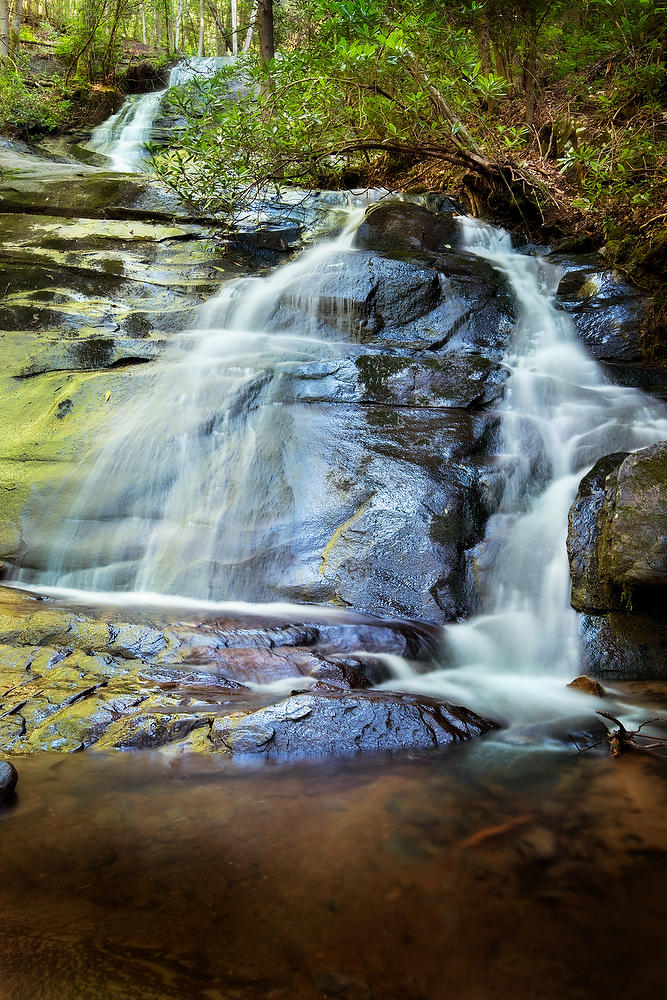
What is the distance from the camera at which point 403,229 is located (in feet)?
30.1

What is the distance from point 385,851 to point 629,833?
1.02m

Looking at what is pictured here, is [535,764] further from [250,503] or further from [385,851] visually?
[250,503]

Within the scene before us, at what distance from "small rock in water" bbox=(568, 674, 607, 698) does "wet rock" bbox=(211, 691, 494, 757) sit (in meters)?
1.01

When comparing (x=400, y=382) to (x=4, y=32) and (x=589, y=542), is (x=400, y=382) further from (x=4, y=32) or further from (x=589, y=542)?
(x=4, y=32)

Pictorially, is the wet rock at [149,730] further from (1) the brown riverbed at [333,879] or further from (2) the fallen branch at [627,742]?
(2) the fallen branch at [627,742]

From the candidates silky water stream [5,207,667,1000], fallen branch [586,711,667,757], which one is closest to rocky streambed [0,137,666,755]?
silky water stream [5,207,667,1000]

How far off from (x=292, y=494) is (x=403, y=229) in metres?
5.17

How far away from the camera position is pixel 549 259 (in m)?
9.16

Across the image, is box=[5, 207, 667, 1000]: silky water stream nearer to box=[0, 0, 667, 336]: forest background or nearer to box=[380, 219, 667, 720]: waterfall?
box=[380, 219, 667, 720]: waterfall

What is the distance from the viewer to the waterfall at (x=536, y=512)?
452cm

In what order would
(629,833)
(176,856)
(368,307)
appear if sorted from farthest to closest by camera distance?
(368,307) → (629,833) → (176,856)

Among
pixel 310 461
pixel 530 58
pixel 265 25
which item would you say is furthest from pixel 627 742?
pixel 265 25

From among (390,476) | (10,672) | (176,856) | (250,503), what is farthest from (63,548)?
(176,856)

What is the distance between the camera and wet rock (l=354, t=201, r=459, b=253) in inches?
357
